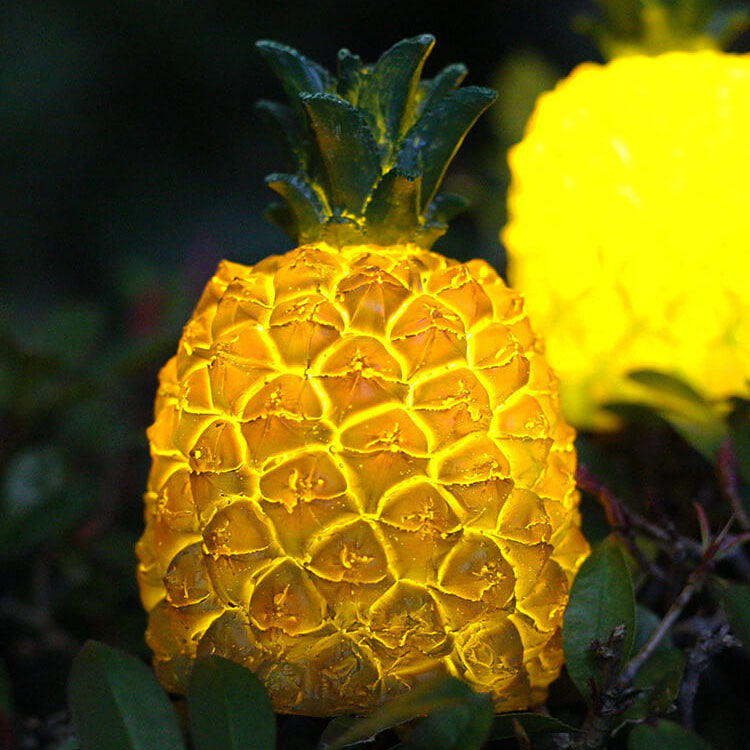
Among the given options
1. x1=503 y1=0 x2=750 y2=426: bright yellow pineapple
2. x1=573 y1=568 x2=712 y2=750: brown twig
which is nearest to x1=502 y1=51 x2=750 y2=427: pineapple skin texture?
x1=503 y1=0 x2=750 y2=426: bright yellow pineapple

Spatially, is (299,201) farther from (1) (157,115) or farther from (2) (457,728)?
(1) (157,115)

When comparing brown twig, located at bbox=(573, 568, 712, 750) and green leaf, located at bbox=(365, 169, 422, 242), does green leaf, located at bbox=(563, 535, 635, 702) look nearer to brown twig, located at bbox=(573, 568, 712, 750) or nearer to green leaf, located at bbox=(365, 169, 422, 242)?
brown twig, located at bbox=(573, 568, 712, 750)

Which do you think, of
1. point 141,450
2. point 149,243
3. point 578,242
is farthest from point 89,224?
point 578,242

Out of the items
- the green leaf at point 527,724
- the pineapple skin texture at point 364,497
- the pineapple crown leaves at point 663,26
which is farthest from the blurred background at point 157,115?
the green leaf at point 527,724

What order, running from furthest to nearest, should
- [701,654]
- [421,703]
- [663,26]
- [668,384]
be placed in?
[663,26]
[668,384]
[701,654]
[421,703]

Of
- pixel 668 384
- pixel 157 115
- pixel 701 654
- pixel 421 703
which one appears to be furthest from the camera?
pixel 157 115

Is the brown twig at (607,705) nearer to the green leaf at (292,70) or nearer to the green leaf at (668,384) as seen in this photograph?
the green leaf at (668,384)

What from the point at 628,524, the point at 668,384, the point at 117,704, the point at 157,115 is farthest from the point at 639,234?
the point at 157,115

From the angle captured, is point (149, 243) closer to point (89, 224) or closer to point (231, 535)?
point (89, 224)
